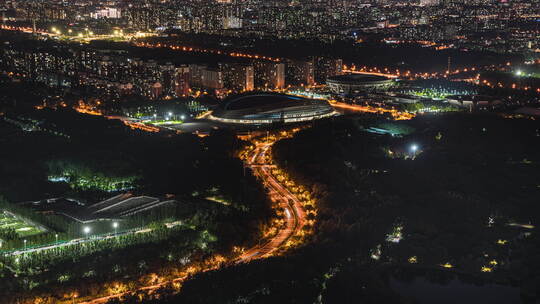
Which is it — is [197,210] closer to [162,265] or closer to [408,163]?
[162,265]

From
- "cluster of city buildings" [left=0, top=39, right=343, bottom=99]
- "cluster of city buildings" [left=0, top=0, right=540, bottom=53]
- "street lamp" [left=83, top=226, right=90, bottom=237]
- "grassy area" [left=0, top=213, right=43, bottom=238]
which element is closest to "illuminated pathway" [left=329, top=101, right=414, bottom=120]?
"cluster of city buildings" [left=0, top=39, right=343, bottom=99]

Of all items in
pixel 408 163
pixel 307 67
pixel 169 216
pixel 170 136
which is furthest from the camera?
pixel 307 67

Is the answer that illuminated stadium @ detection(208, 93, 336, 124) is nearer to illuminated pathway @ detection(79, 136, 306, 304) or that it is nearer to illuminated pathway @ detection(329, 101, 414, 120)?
illuminated pathway @ detection(329, 101, 414, 120)

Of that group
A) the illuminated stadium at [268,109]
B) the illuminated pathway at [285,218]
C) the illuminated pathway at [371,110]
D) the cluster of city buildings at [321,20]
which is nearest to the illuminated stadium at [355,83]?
the illuminated pathway at [371,110]

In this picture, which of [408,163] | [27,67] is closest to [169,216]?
[408,163]

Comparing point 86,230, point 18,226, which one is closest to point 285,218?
point 86,230
